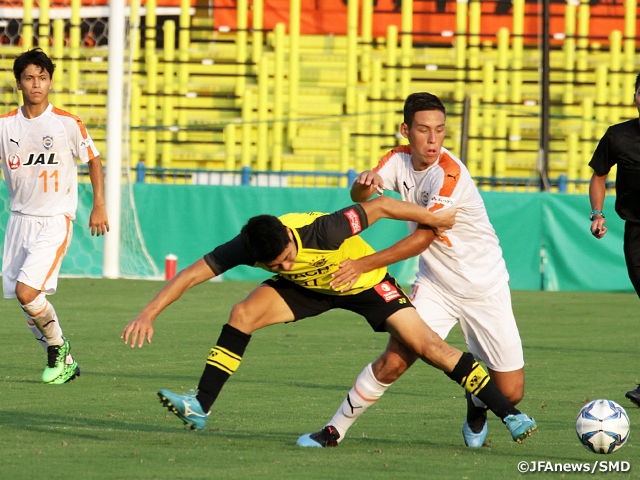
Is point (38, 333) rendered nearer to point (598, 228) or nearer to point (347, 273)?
point (347, 273)

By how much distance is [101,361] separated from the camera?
8977 mm

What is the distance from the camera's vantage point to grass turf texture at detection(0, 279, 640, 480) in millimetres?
5176

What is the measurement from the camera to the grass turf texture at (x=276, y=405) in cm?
518

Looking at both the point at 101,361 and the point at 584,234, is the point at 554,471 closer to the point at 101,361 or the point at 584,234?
the point at 101,361

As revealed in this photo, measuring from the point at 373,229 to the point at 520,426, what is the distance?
11.0 m

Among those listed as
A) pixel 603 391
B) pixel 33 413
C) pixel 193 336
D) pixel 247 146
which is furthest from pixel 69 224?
pixel 247 146

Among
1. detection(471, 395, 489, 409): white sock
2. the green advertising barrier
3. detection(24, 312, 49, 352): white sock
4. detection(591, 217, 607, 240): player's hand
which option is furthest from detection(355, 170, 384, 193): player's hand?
the green advertising barrier

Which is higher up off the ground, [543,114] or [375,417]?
[543,114]

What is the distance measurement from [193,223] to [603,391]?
9744 mm

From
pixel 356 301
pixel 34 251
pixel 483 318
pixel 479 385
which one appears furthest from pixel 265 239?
pixel 34 251

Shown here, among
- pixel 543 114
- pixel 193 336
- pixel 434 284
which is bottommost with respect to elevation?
pixel 193 336

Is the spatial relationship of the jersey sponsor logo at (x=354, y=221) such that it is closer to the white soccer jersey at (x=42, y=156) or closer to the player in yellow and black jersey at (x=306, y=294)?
the player in yellow and black jersey at (x=306, y=294)

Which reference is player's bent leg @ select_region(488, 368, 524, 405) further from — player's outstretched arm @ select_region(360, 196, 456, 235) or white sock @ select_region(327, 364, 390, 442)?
player's outstretched arm @ select_region(360, 196, 456, 235)

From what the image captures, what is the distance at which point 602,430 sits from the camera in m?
5.30
